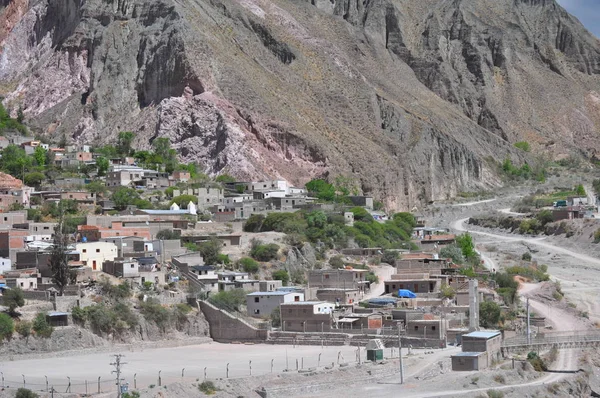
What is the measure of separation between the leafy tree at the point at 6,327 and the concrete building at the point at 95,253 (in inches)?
391

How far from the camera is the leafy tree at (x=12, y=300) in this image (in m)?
49.2

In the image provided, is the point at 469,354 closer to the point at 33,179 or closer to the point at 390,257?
the point at 390,257

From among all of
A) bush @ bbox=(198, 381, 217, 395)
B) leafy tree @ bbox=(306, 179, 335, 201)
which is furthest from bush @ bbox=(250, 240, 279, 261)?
leafy tree @ bbox=(306, 179, 335, 201)

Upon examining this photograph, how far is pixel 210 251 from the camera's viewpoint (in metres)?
63.7

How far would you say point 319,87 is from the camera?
128 meters

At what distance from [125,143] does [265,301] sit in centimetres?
4508

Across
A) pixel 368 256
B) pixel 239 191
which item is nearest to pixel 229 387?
pixel 368 256

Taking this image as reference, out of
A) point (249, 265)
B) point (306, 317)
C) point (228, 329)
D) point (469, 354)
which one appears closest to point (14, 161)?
point (249, 265)

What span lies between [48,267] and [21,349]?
333 inches

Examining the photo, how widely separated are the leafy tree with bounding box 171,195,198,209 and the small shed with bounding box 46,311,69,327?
29.4m

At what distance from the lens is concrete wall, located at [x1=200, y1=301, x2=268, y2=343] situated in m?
53.7

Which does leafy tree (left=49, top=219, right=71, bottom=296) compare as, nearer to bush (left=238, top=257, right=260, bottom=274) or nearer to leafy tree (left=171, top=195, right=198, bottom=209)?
bush (left=238, top=257, right=260, bottom=274)

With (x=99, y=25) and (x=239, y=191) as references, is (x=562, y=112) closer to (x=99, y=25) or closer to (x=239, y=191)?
(x=99, y=25)

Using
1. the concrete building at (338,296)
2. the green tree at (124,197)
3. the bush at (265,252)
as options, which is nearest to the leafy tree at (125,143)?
the green tree at (124,197)
